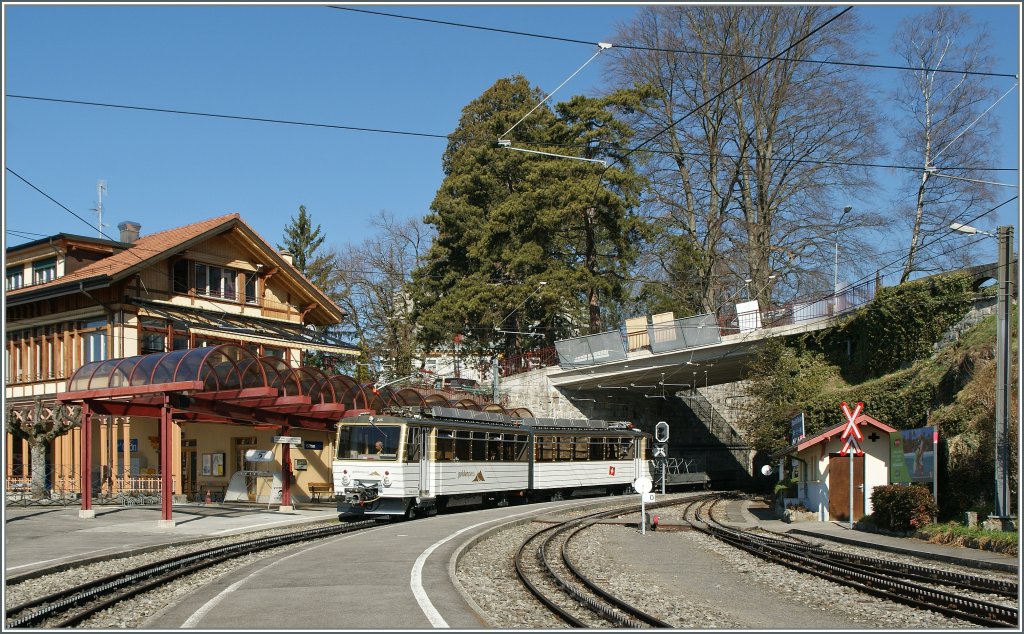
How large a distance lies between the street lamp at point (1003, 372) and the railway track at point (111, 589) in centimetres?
1340

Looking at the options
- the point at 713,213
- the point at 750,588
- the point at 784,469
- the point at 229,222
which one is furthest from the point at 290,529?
the point at 713,213

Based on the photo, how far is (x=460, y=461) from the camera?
2819 centimetres

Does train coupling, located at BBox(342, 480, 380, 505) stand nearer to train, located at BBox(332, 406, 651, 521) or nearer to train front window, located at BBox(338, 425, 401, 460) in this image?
train, located at BBox(332, 406, 651, 521)

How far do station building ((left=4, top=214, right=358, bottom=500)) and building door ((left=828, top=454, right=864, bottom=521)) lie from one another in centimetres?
1522

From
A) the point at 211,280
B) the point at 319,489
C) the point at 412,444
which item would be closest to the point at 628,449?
the point at 319,489

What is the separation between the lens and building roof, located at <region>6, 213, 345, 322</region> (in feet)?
104

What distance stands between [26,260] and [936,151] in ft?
114

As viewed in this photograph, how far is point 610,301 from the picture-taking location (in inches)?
2283

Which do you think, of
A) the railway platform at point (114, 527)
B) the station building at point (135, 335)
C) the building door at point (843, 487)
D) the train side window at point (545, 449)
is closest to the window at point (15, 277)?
the station building at point (135, 335)

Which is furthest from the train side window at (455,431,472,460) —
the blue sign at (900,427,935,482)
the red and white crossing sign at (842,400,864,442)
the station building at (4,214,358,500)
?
the blue sign at (900,427,935,482)

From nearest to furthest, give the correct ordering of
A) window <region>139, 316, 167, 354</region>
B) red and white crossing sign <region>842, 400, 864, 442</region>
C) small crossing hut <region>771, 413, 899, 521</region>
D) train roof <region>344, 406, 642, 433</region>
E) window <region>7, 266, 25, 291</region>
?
red and white crossing sign <region>842, 400, 864, 442</region> < small crossing hut <region>771, 413, 899, 521</region> < train roof <region>344, 406, 642, 433</region> < window <region>139, 316, 167, 354</region> < window <region>7, 266, 25, 291</region>

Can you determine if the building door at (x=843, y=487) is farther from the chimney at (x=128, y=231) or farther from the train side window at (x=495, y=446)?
the chimney at (x=128, y=231)

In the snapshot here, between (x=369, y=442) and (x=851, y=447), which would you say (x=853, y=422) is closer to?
(x=851, y=447)

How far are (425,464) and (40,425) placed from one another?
12236 millimetres
